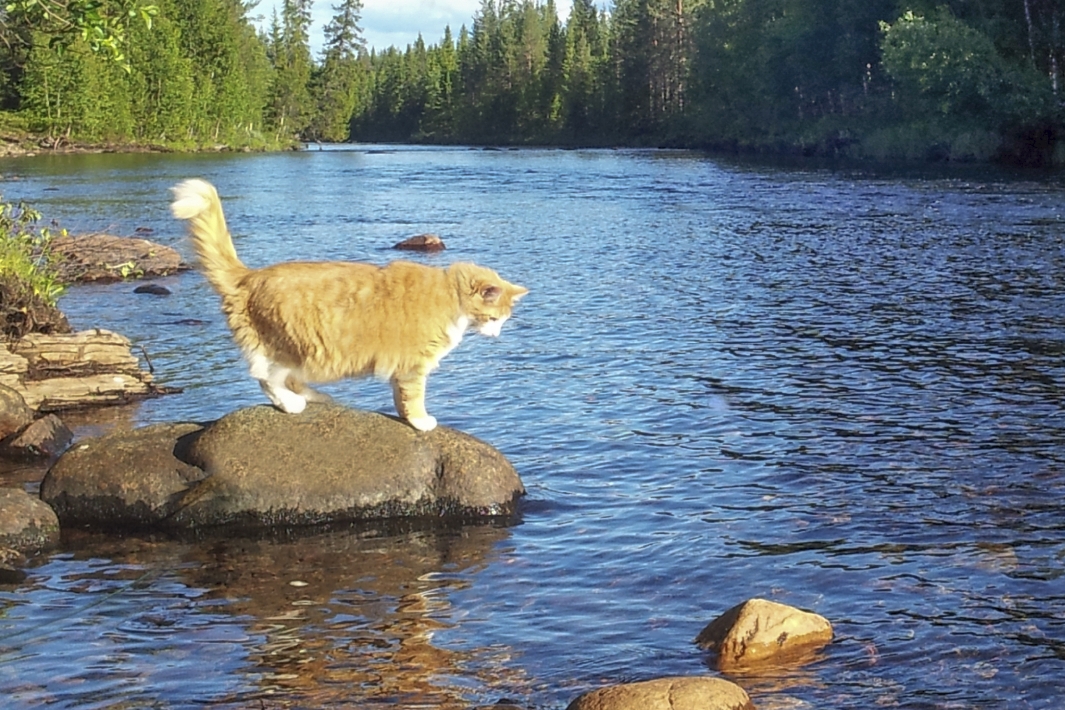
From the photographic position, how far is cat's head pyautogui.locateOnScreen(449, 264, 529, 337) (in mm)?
8680

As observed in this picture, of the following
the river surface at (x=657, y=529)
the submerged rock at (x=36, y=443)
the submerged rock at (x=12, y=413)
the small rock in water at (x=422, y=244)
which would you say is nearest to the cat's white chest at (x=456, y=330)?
the river surface at (x=657, y=529)

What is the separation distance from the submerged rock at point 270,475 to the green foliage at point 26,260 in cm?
470

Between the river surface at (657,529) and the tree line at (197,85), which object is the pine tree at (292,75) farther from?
the river surface at (657,529)

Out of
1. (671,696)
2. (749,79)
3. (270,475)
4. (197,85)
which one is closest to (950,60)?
(749,79)

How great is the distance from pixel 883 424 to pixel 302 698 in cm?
733

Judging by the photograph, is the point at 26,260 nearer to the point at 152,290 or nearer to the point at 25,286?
the point at 25,286

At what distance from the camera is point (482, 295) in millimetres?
8688

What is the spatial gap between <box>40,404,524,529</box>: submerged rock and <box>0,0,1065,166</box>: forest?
4180 millimetres

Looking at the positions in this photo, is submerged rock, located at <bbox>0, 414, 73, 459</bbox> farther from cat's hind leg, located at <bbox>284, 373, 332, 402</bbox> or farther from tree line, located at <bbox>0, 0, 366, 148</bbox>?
tree line, located at <bbox>0, 0, 366, 148</bbox>

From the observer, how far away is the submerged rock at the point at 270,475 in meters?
8.49

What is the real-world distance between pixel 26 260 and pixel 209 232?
633 cm

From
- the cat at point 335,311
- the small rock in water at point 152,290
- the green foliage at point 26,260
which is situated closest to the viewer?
the cat at point 335,311

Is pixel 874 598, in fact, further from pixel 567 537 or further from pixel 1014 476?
pixel 1014 476

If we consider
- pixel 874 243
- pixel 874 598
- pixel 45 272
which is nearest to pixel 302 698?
pixel 874 598
